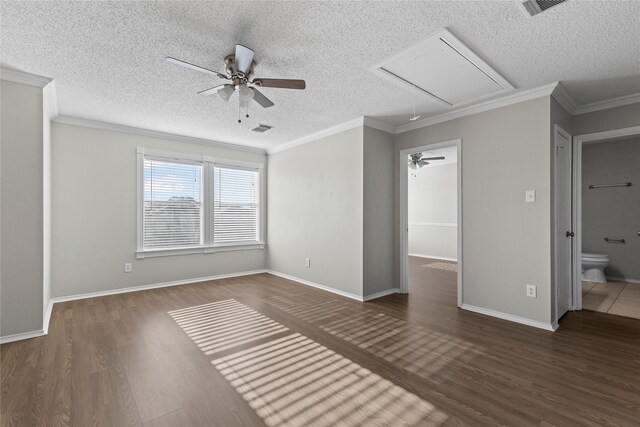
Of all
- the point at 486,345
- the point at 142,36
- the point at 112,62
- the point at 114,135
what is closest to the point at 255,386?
the point at 486,345

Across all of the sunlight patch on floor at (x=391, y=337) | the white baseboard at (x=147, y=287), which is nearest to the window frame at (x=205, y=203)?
the white baseboard at (x=147, y=287)

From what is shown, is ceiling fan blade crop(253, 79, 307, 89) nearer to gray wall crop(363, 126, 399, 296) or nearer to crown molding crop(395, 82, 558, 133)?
gray wall crop(363, 126, 399, 296)

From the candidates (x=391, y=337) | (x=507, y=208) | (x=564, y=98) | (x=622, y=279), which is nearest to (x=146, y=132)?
(x=391, y=337)

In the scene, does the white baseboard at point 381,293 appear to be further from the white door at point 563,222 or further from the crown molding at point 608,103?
the crown molding at point 608,103

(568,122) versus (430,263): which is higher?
(568,122)

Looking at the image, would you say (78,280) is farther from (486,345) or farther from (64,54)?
(486,345)

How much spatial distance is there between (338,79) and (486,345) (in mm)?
2853

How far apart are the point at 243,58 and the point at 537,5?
6.55 feet

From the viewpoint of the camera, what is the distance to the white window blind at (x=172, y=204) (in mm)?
4797

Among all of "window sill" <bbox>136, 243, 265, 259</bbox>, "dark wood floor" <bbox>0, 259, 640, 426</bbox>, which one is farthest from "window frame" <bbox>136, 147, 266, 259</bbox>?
"dark wood floor" <bbox>0, 259, 640, 426</bbox>

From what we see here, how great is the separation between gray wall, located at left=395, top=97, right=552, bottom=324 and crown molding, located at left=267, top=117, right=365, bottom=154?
1.27 m

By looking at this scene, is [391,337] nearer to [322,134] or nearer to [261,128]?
[322,134]

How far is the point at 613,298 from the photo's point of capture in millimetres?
4148

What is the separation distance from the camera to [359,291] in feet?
13.7
